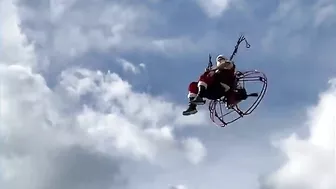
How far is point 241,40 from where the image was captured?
21.9 metres

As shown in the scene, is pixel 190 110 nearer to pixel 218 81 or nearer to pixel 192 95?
pixel 192 95

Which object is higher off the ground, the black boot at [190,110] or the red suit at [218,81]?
the red suit at [218,81]

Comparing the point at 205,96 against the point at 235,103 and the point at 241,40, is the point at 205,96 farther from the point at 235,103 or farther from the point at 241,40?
the point at 241,40

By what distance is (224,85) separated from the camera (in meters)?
23.8

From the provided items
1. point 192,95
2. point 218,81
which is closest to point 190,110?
point 192,95

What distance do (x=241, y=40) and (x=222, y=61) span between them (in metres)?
2.03

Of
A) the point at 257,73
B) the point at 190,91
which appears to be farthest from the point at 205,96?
the point at 257,73

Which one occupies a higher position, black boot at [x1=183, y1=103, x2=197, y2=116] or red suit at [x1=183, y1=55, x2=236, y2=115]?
red suit at [x1=183, y1=55, x2=236, y2=115]

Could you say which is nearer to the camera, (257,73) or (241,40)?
(241,40)

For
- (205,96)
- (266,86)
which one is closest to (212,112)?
(205,96)

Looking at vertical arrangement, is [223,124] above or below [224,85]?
below

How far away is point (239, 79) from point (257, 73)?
870mm

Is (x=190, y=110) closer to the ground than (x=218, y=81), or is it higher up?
closer to the ground

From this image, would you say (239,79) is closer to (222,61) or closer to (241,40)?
(222,61)
